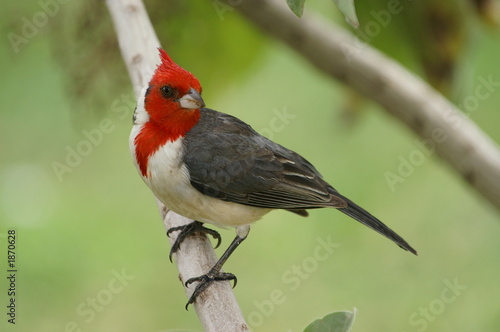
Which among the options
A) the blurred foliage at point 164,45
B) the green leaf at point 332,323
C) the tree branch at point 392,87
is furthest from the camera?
the blurred foliage at point 164,45

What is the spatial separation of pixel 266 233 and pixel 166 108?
2.90m

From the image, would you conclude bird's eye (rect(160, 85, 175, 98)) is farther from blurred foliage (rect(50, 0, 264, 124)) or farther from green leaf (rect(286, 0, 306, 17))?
green leaf (rect(286, 0, 306, 17))

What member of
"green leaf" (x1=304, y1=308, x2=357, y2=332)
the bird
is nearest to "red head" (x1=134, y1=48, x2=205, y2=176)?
the bird

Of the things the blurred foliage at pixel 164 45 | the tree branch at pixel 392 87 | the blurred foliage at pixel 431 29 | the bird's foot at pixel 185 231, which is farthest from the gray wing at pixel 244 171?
the blurred foliage at pixel 431 29

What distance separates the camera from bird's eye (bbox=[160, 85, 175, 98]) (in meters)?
2.79

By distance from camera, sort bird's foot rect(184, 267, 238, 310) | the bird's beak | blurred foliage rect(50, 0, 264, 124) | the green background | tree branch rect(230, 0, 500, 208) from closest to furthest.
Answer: bird's foot rect(184, 267, 238, 310) < the bird's beak < tree branch rect(230, 0, 500, 208) < blurred foliage rect(50, 0, 264, 124) < the green background

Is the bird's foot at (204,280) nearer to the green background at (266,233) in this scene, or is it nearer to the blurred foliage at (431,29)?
the blurred foliage at (431,29)

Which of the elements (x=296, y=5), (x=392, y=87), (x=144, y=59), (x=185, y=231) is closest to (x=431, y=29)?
(x=392, y=87)

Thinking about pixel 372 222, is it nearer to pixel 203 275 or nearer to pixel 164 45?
pixel 203 275

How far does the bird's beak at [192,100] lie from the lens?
274cm

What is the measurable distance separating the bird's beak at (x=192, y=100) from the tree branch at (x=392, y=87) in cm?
57

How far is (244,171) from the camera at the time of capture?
9.67 feet

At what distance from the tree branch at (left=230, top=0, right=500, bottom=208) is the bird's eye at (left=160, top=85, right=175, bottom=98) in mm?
569

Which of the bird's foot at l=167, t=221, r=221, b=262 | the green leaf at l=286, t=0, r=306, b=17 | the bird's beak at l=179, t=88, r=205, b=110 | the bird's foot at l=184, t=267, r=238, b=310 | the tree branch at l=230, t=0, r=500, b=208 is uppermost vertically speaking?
the green leaf at l=286, t=0, r=306, b=17
